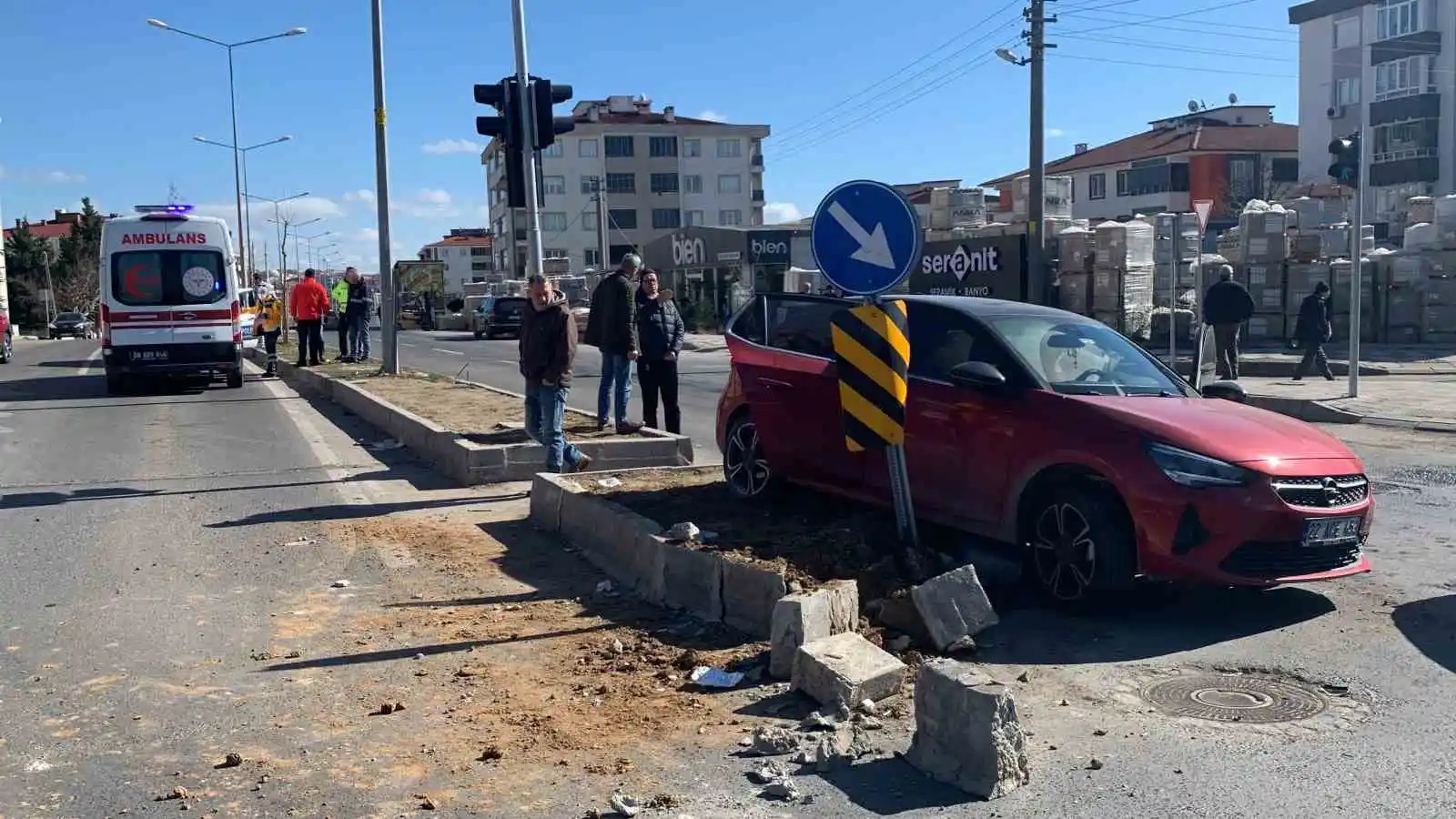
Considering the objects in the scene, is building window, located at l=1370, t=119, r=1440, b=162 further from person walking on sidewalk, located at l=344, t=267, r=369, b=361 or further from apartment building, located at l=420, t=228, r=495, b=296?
apartment building, located at l=420, t=228, r=495, b=296

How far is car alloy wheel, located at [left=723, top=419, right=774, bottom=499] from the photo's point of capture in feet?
28.7

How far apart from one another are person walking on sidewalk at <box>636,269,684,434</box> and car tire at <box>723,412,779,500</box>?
3.10 metres

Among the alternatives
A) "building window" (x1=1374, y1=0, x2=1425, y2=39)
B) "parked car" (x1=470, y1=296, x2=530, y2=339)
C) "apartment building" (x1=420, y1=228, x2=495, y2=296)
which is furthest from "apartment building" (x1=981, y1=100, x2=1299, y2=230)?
"apartment building" (x1=420, y1=228, x2=495, y2=296)

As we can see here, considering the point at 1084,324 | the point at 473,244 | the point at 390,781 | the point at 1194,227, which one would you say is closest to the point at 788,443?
the point at 1084,324

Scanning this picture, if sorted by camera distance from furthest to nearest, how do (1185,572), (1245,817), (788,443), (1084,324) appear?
(788,443), (1084,324), (1185,572), (1245,817)

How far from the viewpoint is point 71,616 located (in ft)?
22.5

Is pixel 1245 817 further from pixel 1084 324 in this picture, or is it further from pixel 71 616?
pixel 71 616

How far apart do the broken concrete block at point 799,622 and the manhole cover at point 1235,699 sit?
1367mm

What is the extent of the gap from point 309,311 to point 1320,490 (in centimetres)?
2087

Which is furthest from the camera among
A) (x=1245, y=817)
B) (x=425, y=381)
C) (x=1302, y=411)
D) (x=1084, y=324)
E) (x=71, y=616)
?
(x=425, y=381)

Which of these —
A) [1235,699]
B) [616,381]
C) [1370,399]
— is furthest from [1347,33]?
[1235,699]

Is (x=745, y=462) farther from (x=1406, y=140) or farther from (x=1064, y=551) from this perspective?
(x=1406, y=140)

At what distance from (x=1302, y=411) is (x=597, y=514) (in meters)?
11.7

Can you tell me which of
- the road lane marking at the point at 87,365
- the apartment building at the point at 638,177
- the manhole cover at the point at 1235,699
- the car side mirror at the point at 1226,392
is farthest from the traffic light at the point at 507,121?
the apartment building at the point at 638,177
